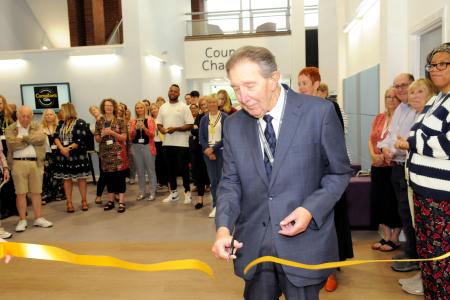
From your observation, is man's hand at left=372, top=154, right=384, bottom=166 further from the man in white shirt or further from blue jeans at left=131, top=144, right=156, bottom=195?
blue jeans at left=131, top=144, right=156, bottom=195

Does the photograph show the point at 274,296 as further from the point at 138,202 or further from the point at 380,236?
the point at 138,202

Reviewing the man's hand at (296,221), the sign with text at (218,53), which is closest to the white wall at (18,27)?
the sign with text at (218,53)

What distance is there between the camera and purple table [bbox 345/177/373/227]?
183 inches

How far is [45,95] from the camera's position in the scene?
984cm

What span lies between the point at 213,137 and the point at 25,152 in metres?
2.39

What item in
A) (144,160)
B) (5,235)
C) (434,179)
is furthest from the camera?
(144,160)

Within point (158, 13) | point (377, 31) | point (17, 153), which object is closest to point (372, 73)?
point (377, 31)

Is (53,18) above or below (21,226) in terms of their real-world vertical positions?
above

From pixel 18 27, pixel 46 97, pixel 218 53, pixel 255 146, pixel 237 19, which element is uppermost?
pixel 237 19

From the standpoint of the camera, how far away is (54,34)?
12.8 m

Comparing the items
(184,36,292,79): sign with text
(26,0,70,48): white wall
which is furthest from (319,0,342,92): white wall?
(26,0,70,48): white wall

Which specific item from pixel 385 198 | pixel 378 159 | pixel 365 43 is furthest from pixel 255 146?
pixel 365 43

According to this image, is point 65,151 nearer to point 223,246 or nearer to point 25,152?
point 25,152

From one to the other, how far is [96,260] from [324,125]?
1129 millimetres
